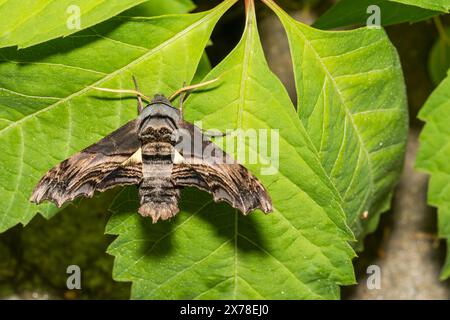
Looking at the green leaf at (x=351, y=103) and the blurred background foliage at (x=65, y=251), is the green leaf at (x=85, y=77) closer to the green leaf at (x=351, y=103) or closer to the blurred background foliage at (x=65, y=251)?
the green leaf at (x=351, y=103)

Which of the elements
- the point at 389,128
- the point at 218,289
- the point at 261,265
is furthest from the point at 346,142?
the point at 218,289

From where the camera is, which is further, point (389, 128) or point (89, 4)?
point (389, 128)

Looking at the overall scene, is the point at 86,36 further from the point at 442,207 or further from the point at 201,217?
the point at 442,207

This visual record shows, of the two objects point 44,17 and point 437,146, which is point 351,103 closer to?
point 437,146

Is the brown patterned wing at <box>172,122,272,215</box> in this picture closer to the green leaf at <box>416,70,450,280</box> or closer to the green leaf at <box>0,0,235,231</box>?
the green leaf at <box>0,0,235,231</box>

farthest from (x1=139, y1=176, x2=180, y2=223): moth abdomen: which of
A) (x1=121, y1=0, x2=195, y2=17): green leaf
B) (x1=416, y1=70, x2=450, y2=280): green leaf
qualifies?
(x1=416, y1=70, x2=450, y2=280): green leaf

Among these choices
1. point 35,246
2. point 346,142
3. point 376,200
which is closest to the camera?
point 346,142

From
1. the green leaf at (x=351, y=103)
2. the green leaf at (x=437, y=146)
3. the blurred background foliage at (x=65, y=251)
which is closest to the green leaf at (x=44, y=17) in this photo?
the green leaf at (x=351, y=103)

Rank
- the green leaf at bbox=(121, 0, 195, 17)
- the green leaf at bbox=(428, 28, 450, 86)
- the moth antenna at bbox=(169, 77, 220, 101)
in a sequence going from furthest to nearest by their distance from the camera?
the green leaf at bbox=(428, 28, 450, 86)
the green leaf at bbox=(121, 0, 195, 17)
the moth antenna at bbox=(169, 77, 220, 101)
